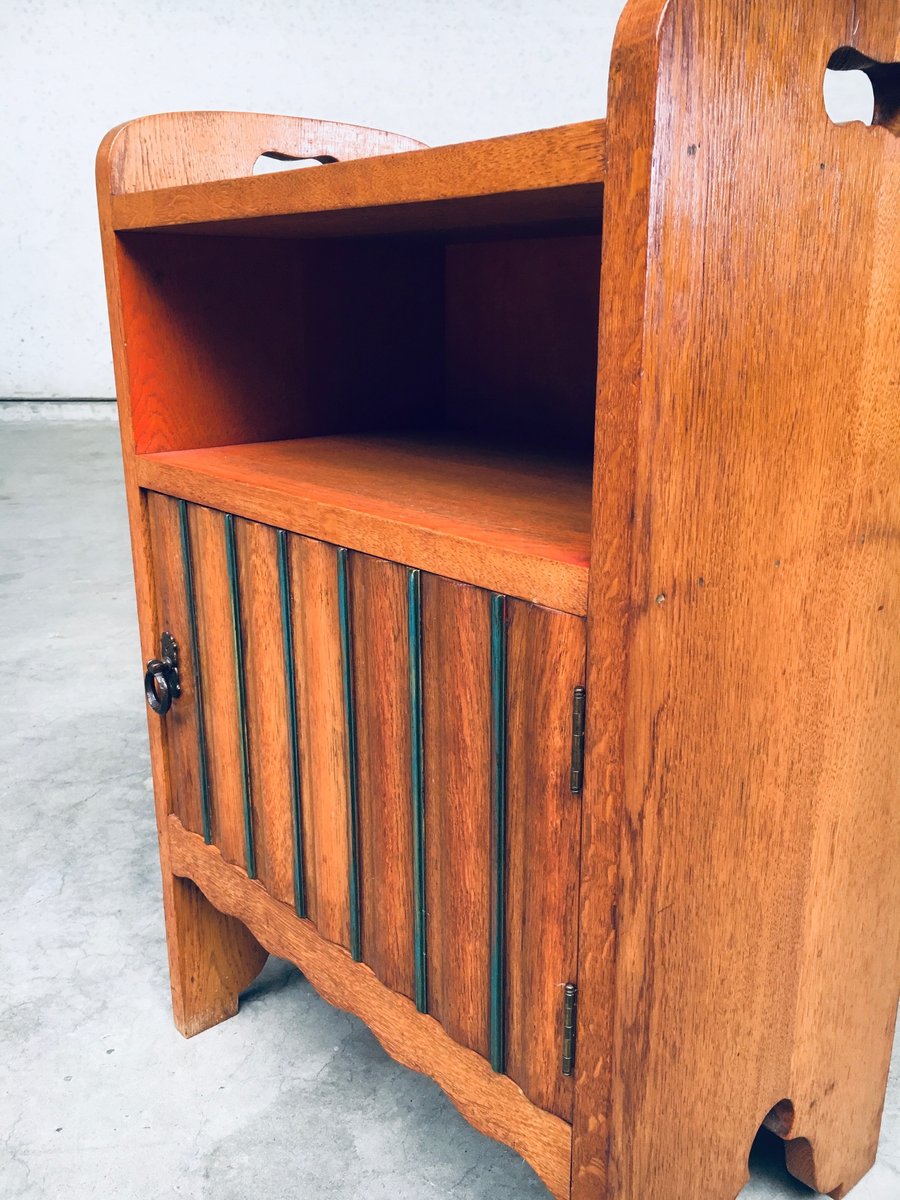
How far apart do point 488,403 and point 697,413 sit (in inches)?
31.4

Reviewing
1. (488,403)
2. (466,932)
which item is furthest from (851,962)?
(488,403)

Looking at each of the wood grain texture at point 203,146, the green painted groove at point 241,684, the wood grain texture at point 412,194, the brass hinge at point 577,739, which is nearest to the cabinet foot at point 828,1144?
the brass hinge at point 577,739

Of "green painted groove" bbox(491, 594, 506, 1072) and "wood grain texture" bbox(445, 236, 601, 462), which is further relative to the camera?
"wood grain texture" bbox(445, 236, 601, 462)

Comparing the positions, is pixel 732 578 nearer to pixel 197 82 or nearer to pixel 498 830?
pixel 498 830

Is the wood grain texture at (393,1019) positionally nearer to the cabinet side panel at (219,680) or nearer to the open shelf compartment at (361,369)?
the cabinet side panel at (219,680)

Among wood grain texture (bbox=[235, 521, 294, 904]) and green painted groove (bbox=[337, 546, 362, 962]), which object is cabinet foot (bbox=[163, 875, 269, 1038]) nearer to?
wood grain texture (bbox=[235, 521, 294, 904])

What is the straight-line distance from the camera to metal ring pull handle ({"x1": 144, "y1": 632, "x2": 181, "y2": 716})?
4.29ft

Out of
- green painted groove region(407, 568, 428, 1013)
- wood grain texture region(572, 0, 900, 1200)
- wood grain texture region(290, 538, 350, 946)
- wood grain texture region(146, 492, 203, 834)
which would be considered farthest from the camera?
wood grain texture region(146, 492, 203, 834)

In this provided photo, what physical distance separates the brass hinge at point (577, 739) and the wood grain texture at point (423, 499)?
0.07 metres

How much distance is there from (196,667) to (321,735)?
27 centimetres

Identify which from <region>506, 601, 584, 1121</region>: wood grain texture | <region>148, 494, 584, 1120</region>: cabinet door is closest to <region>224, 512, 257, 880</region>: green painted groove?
<region>148, 494, 584, 1120</region>: cabinet door

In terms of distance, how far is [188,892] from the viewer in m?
1.45

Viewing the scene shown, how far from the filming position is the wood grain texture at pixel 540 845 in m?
0.79

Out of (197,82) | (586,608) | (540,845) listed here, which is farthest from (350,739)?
(197,82)
